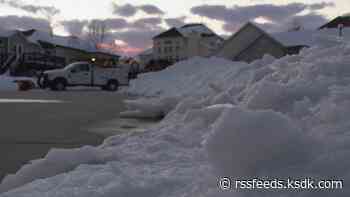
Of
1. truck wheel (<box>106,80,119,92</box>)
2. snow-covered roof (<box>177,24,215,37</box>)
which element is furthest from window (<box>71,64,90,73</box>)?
snow-covered roof (<box>177,24,215,37</box>)

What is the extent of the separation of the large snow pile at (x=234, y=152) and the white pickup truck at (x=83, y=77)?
890 inches

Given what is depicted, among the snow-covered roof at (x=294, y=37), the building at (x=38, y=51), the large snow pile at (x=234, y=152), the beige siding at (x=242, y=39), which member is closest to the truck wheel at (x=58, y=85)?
the building at (x=38, y=51)

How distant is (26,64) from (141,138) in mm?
49588

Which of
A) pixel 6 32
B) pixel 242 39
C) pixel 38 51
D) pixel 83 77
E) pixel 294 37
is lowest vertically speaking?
pixel 83 77

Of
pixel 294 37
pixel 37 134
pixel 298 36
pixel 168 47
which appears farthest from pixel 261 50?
pixel 168 47

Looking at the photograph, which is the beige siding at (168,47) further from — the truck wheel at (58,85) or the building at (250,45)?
the truck wheel at (58,85)

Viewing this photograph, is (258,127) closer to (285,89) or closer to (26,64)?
(285,89)

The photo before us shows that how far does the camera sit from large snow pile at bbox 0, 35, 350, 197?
2.65m

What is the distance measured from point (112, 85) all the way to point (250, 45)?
18064 millimetres

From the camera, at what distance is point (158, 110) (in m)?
10.5

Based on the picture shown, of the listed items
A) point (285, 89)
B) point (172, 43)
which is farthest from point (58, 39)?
point (285, 89)

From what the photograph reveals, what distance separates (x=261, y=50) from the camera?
41.8 meters

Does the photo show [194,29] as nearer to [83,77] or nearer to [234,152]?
[83,77]

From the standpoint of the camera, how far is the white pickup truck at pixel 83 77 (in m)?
27.6
